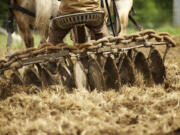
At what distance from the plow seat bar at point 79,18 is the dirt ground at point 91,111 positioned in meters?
0.58

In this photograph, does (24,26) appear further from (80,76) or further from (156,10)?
(156,10)

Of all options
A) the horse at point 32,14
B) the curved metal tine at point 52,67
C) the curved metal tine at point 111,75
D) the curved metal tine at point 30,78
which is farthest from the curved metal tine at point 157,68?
the horse at point 32,14

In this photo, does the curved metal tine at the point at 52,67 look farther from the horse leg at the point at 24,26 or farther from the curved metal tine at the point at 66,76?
the horse leg at the point at 24,26

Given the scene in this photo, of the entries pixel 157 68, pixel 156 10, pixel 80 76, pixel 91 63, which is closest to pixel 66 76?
pixel 80 76

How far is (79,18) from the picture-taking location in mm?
2568

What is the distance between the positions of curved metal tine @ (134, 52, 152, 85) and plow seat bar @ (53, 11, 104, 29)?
0.51 metres

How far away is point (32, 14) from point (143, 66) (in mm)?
1692

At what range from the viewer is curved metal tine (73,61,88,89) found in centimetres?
262

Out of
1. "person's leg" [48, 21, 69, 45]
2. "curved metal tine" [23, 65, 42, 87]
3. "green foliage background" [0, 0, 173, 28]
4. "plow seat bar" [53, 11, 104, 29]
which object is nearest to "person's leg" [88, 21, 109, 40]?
"plow seat bar" [53, 11, 104, 29]

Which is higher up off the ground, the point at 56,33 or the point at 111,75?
the point at 56,33

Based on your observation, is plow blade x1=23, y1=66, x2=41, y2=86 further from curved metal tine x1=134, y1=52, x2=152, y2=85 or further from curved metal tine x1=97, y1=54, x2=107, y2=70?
curved metal tine x1=134, y1=52, x2=152, y2=85

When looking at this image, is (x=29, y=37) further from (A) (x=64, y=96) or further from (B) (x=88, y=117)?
(B) (x=88, y=117)

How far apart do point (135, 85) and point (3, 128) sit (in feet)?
4.23

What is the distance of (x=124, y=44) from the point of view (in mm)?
2695
